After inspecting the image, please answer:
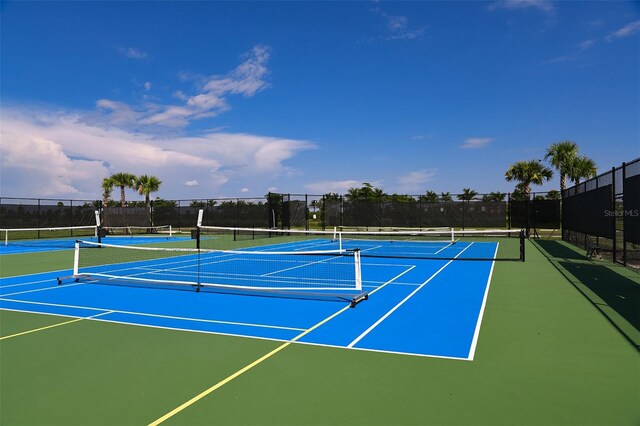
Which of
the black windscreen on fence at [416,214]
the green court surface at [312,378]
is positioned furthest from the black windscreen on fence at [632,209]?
the black windscreen on fence at [416,214]

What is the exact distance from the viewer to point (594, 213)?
16.2 m

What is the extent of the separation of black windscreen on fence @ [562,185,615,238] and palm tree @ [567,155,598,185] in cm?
1838

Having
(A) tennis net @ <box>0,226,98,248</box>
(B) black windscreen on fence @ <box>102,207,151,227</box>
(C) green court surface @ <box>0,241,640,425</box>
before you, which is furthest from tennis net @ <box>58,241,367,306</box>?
(B) black windscreen on fence @ <box>102,207,151,227</box>

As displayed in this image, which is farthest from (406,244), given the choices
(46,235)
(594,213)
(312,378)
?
(46,235)

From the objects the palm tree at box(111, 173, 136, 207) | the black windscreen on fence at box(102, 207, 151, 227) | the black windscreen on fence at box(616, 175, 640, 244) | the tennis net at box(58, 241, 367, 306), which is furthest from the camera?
the palm tree at box(111, 173, 136, 207)

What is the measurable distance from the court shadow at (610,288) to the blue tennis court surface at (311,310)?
2122 mm

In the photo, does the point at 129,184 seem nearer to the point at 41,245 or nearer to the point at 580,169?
the point at 41,245

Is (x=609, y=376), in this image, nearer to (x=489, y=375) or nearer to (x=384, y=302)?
(x=489, y=375)

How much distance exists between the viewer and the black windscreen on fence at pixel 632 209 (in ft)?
34.2

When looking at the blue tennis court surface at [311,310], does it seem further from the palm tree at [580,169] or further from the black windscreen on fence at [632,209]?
the palm tree at [580,169]

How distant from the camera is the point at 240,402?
13.8 feet

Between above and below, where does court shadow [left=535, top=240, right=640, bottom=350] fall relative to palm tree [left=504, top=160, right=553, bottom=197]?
below

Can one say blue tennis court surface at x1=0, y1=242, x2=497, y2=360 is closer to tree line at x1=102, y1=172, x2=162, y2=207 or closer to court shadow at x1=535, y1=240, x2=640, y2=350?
court shadow at x1=535, y1=240, x2=640, y2=350

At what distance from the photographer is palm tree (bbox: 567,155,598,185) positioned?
38625mm
